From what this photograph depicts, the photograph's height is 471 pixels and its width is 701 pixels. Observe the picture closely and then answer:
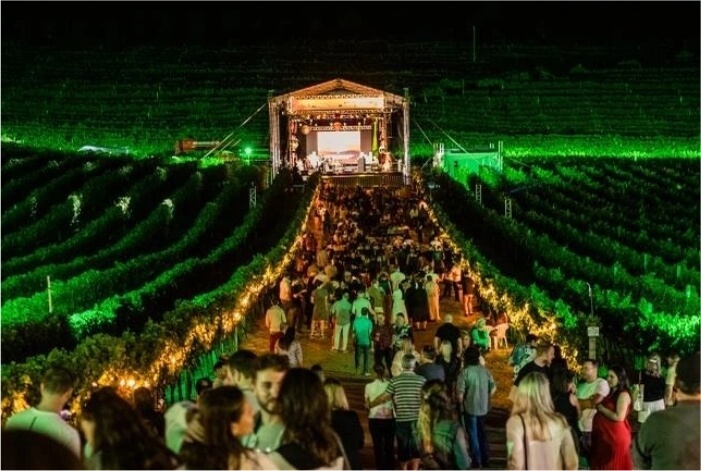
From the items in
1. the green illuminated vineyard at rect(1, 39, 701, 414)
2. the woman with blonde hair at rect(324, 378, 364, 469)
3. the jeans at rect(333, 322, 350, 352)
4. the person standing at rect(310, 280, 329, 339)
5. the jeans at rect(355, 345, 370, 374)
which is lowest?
the woman with blonde hair at rect(324, 378, 364, 469)

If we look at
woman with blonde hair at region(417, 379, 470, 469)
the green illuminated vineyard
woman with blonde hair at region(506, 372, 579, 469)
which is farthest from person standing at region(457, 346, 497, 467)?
woman with blonde hair at region(506, 372, 579, 469)

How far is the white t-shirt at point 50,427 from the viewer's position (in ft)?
19.3

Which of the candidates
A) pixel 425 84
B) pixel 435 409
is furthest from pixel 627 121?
pixel 435 409

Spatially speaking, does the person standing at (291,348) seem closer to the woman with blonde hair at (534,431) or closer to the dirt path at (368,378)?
the dirt path at (368,378)

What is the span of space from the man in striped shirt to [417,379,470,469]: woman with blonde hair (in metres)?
1.04

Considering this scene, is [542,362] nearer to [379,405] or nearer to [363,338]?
[379,405]

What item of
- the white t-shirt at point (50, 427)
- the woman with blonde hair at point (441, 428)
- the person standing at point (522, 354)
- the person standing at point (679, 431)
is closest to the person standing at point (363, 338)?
the person standing at point (522, 354)

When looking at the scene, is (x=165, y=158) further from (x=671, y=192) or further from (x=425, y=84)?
(x=425, y=84)

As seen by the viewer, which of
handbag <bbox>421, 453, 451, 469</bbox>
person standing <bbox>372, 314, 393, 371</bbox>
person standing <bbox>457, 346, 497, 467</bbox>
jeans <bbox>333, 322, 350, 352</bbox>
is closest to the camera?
handbag <bbox>421, 453, 451, 469</bbox>

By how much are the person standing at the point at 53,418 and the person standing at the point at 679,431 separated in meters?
2.76

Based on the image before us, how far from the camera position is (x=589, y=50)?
76.8 metres

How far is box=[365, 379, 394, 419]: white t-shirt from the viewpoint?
9320 millimetres

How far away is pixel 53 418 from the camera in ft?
19.4

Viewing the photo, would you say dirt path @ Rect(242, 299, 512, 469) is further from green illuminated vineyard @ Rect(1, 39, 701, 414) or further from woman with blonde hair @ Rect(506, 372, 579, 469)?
woman with blonde hair @ Rect(506, 372, 579, 469)
